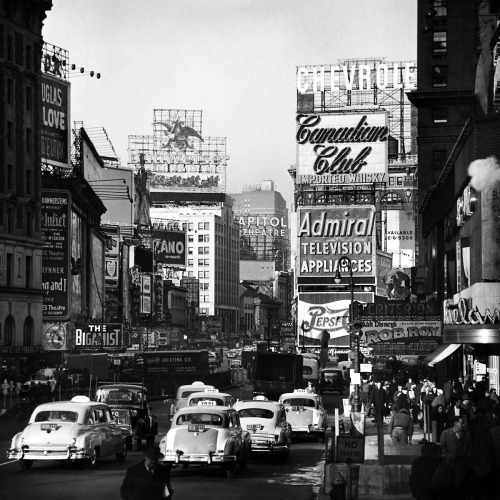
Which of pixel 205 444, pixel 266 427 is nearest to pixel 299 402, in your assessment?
pixel 266 427

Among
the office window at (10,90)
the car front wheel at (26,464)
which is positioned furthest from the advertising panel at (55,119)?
the car front wheel at (26,464)

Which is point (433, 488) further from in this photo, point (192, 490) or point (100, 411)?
point (100, 411)

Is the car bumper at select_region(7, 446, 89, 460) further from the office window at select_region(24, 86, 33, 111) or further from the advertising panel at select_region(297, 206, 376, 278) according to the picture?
the advertising panel at select_region(297, 206, 376, 278)

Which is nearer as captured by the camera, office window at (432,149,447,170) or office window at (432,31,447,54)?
office window at (432,31,447,54)

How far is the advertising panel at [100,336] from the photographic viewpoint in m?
102

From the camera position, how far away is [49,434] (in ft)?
91.7

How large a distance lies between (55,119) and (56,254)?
12459mm

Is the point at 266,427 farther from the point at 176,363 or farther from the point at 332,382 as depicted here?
the point at 176,363

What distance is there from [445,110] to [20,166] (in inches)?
1416

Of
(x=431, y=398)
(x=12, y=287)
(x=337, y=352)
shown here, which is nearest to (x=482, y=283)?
(x=431, y=398)

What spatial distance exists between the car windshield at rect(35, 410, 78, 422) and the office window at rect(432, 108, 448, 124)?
8536 centimetres

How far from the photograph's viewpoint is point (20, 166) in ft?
337

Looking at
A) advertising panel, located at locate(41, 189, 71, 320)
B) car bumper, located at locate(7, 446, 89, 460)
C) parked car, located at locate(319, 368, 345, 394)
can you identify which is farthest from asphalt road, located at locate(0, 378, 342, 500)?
advertising panel, located at locate(41, 189, 71, 320)

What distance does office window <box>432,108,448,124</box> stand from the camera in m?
111
